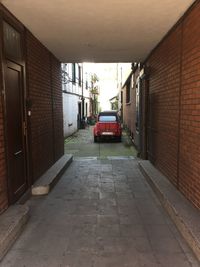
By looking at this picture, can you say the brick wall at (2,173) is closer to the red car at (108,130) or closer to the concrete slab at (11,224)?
the concrete slab at (11,224)

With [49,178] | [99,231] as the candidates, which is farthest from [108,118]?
[99,231]

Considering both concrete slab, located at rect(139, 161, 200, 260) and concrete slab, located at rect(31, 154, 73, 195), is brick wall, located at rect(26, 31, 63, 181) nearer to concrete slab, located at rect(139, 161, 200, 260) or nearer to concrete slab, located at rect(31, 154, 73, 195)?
concrete slab, located at rect(31, 154, 73, 195)

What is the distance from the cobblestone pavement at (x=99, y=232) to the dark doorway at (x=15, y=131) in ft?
1.57

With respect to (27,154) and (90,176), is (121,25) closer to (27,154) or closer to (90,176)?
(27,154)

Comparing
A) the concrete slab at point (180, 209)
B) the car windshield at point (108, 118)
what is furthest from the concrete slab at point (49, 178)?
the car windshield at point (108, 118)

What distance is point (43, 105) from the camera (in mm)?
6660

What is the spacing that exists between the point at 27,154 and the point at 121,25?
286 centimetres

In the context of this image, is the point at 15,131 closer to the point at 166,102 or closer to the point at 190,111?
the point at 190,111

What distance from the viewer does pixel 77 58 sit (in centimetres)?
809

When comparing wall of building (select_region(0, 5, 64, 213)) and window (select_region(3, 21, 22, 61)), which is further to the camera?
Answer: window (select_region(3, 21, 22, 61))

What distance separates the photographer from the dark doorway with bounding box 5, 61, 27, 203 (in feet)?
14.1

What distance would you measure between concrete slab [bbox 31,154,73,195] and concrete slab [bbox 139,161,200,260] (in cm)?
203

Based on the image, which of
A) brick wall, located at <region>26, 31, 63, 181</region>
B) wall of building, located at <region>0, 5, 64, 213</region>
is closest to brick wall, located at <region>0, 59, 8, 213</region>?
wall of building, located at <region>0, 5, 64, 213</region>

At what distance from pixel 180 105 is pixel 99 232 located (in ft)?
8.03
